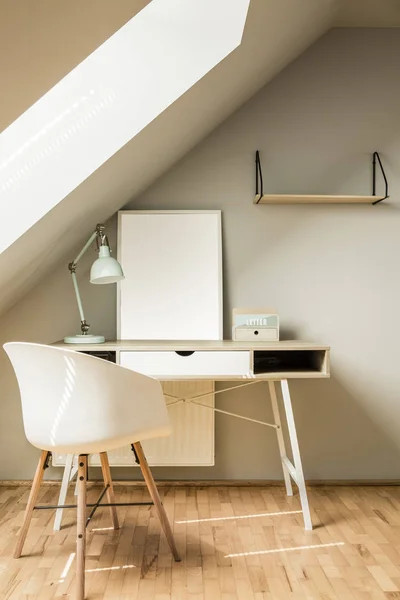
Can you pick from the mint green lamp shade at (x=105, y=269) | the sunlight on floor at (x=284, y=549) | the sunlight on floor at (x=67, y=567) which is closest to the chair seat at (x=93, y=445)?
the sunlight on floor at (x=67, y=567)

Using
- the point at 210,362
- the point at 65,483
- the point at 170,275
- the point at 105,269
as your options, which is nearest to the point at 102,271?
the point at 105,269

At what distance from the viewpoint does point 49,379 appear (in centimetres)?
215

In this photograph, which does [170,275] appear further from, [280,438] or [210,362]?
[280,438]

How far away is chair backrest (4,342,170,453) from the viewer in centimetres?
211

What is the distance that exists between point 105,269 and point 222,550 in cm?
128

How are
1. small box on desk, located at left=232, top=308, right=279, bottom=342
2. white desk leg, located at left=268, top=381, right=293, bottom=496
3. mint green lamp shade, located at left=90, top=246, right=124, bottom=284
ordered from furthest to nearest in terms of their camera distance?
white desk leg, located at left=268, top=381, right=293, bottom=496 < small box on desk, located at left=232, top=308, right=279, bottom=342 < mint green lamp shade, located at left=90, top=246, right=124, bottom=284

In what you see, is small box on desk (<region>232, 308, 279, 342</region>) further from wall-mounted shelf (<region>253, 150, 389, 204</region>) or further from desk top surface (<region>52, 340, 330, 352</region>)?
wall-mounted shelf (<region>253, 150, 389, 204</region>)

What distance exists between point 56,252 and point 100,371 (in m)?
1.20

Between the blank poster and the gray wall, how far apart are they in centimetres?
9

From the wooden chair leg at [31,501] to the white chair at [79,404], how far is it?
0.71 feet

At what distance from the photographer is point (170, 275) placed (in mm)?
3375

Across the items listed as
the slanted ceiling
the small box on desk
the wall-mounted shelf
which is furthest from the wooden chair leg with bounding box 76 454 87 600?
the wall-mounted shelf

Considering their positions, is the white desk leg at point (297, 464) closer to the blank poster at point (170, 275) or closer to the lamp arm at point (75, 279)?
the blank poster at point (170, 275)

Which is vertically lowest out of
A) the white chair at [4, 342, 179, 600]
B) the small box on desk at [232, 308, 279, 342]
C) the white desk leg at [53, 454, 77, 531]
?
the white desk leg at [53, 454, 77, 531]
